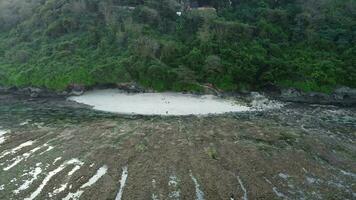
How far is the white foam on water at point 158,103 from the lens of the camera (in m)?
43.1

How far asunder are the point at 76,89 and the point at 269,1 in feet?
105

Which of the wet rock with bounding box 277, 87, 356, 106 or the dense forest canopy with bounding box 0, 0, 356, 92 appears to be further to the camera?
the dense forest canopy with bounding box 0, 0, 356, 92

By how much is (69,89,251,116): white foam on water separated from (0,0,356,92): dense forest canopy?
241 cm

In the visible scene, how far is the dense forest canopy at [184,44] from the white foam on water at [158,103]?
241 centimetres

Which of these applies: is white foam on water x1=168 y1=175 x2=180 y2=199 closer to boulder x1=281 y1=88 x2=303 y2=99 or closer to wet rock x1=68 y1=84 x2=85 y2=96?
boulder x1=281 y1=88 x2=303 y2=99

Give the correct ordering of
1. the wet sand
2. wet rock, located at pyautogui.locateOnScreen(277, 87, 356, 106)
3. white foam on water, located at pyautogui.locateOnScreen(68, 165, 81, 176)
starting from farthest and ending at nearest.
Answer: wet rock, located at pyautogui.locateOnScreen(277, 87, 356, 106)
white foam on water, located at pyautogui.locateOnScreen(68, 165, 81, 176)
the wet sand

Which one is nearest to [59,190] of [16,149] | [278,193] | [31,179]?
[31,179]

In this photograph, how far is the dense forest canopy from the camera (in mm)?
51781

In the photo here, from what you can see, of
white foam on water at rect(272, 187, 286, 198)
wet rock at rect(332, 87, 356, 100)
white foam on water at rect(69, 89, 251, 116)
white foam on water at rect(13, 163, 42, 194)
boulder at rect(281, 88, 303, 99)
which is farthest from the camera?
boulder at rect(281, 88, 303, 99)

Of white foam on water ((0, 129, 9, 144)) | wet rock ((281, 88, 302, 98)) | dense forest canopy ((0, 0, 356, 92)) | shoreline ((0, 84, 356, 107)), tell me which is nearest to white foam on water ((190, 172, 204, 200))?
white foam on water ((0, 129, 9, 144))

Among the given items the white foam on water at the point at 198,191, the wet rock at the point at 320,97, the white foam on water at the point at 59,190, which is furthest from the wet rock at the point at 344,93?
the white foam on water at the point at 59,190

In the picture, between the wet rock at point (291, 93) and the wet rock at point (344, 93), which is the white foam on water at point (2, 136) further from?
the wet rock at point (344, 93)

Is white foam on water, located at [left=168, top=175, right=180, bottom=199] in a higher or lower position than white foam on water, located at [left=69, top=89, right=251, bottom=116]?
higher

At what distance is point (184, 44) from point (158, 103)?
13.6 metres
